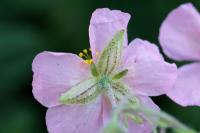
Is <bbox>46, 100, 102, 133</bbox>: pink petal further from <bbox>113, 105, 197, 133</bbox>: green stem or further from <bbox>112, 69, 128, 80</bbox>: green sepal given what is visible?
<bbox>113, 105, 197, 133</bbox>: green stem

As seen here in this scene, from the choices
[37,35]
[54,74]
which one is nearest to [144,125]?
[54,74]

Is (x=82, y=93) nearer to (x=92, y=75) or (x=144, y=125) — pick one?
(x=92, y=75)

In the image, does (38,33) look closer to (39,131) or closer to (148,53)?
(39,131)

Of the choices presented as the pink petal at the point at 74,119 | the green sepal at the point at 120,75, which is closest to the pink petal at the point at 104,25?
the green sepal at the point at 120,75

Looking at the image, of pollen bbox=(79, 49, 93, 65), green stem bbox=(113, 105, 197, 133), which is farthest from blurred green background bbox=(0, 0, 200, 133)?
green stem bbox=(113, 105, 197, 133)

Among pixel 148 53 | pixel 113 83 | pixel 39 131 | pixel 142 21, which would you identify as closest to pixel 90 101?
pixel 113 83

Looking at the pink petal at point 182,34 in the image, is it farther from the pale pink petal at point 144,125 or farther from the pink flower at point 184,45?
the pale pink petal at point 144,125

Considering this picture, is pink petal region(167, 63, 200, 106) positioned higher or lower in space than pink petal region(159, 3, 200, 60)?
lower

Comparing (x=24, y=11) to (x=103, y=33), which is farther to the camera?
(x=24, y=11)
